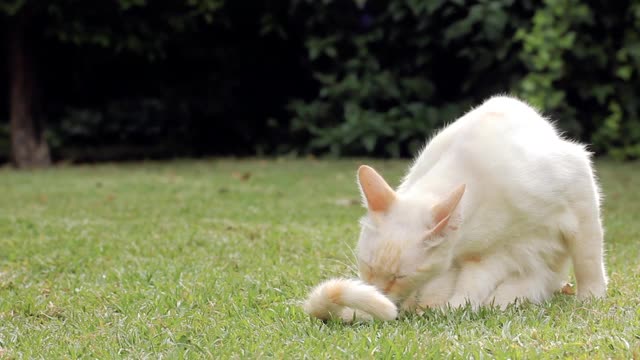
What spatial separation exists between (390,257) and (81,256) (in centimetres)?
214

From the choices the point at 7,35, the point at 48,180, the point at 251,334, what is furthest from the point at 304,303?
the point at 7,35

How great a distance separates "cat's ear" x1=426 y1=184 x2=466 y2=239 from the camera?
105 inches

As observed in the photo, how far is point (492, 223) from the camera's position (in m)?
2.87

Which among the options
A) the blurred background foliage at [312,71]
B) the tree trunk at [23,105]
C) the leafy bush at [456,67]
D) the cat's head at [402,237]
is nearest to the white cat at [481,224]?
the cat's head at [402,237]

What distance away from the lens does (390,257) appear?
8.78 ft

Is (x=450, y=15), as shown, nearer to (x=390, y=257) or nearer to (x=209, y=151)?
(x=209, y=151)

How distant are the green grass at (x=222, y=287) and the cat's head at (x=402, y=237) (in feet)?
0.44

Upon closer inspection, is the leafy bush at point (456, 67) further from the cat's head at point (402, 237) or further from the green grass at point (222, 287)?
the cat's head at point (402, 237)

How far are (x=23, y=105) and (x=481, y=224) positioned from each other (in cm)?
831

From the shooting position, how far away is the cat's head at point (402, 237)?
8.82ft

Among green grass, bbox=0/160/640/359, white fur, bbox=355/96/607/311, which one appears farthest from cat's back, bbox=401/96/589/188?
green grass, bbox=0/160/640/359

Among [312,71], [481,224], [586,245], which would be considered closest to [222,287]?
[481,224]

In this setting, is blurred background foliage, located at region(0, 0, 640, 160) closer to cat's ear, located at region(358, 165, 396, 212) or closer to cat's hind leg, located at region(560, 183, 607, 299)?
cat's hind leg, located at region(560, 183, 607, 299)

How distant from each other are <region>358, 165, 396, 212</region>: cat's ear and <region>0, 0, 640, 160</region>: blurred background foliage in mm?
6519
